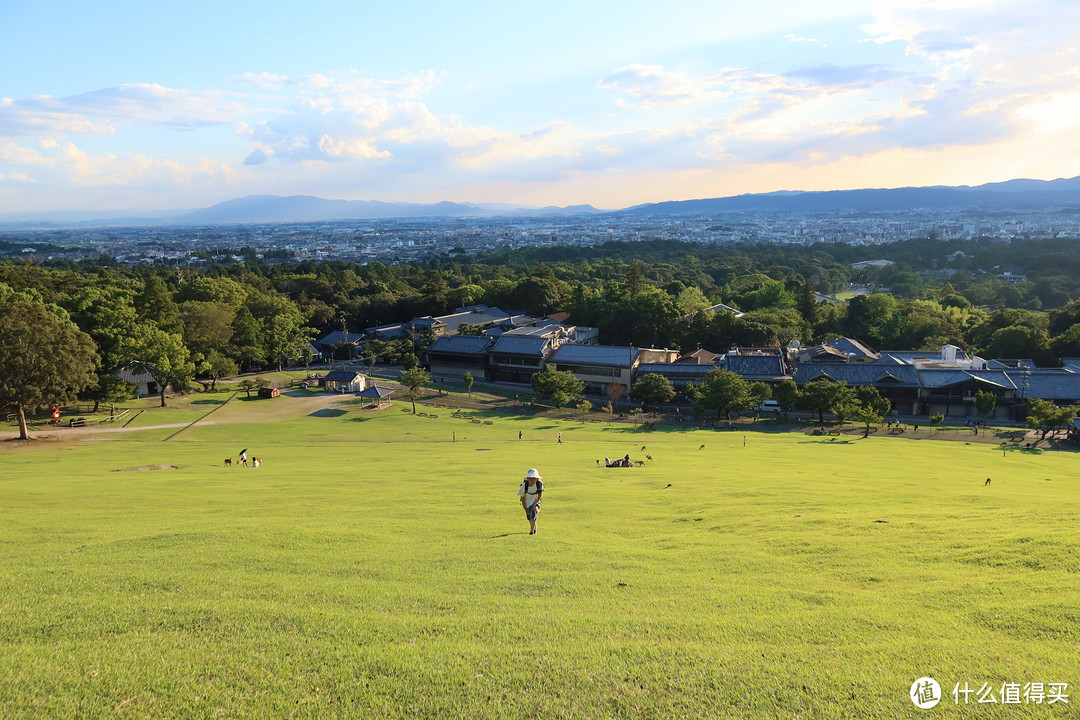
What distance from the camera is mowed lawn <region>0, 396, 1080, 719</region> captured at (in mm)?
6027

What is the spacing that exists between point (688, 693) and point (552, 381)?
1651 inches

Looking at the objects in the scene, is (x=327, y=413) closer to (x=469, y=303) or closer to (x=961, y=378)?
(x=469, y=303)

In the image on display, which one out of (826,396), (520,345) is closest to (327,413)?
(520,345)

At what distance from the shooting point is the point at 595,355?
184 feet

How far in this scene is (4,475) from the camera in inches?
847

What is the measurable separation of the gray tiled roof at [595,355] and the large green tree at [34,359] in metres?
37.1

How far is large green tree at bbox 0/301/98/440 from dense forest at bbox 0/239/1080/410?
885 centimetres

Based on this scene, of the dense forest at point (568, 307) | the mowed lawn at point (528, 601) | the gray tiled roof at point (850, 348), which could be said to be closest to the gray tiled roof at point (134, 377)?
the dense forest at point (568, 307)

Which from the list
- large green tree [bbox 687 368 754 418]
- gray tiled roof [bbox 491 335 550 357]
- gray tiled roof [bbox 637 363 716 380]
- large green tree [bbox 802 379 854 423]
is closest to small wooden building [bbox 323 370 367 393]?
gray tiled roof [bbox 491 335 550 357]

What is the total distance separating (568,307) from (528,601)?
72216 mm

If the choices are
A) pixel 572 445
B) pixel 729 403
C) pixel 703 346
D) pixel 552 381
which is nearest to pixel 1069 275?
pixel 703 346

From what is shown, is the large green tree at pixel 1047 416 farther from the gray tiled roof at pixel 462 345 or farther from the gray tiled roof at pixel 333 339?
the gray tiled roof at pixel 333 339

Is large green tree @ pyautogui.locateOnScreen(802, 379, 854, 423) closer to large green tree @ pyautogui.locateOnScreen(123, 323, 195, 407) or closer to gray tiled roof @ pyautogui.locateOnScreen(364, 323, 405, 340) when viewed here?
large green tree @ pyautogui.locateOnScreen(123, 323, 195, 407)

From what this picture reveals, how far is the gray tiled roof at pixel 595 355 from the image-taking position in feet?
179
